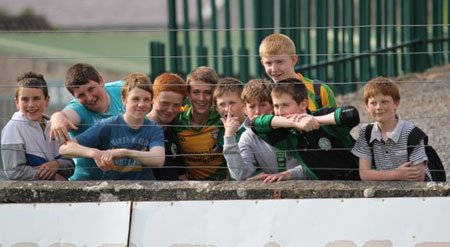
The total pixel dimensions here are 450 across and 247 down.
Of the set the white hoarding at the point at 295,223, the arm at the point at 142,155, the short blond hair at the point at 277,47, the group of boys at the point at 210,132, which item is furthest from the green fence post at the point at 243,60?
the white hoarding at the point at 295,223

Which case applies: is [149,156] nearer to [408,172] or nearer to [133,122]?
[133,122]

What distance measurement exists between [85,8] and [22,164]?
131ft

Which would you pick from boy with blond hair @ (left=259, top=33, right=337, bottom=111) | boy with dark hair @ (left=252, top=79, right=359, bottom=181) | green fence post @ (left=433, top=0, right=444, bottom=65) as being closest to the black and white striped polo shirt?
boy with dark hair @ (left=252, top=79, right=359, bottom=181)

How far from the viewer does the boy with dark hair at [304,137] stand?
23.0ft

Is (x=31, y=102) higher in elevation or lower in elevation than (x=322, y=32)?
lower

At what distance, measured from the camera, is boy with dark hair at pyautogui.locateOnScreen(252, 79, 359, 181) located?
7008 mm

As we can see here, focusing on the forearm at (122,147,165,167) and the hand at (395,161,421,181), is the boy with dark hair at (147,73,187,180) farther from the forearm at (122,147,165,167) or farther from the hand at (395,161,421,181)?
the hand at (395,161,421,181)

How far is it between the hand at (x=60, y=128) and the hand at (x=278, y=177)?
1.21 meters

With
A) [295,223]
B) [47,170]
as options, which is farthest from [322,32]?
[295,223]

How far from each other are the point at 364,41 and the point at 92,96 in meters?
6.51

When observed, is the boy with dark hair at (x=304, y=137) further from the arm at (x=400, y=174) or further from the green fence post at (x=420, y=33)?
the green fence post at (x=420, y=33)

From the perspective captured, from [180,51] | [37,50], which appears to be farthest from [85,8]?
[180,51]

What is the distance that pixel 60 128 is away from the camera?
23.9ft

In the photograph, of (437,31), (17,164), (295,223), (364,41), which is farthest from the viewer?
(437,31)
